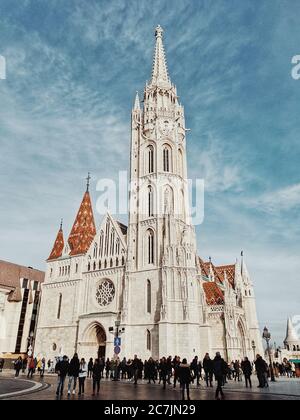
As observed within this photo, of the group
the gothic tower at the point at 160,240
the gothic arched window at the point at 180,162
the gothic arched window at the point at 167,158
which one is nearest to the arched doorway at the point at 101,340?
the gothic tower at the point at 160,240

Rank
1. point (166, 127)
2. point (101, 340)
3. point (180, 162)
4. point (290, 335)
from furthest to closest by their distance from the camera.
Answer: point (290, 335) → point (166, 127) → point (180, 162) → point (101, 340)

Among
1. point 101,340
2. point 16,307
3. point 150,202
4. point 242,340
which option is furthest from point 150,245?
point 16,307

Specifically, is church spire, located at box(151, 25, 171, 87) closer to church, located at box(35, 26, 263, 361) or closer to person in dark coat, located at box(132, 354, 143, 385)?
church, located at box(35, 26, 263, 361)

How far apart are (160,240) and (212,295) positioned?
932 cm

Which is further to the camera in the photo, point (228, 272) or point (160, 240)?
point (228, 272)

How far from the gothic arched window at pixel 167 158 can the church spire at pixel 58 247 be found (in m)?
16.3

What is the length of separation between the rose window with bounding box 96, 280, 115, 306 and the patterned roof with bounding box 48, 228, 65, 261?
8.45 m

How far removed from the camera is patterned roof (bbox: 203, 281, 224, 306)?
36.5 meters

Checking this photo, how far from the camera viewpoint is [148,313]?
3219cm

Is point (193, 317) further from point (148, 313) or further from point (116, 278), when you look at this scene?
point (116, 278)

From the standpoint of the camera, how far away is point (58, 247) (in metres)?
43.2

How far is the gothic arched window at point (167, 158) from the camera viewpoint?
129 ft

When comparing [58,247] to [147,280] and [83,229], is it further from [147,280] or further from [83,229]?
[147,280]
